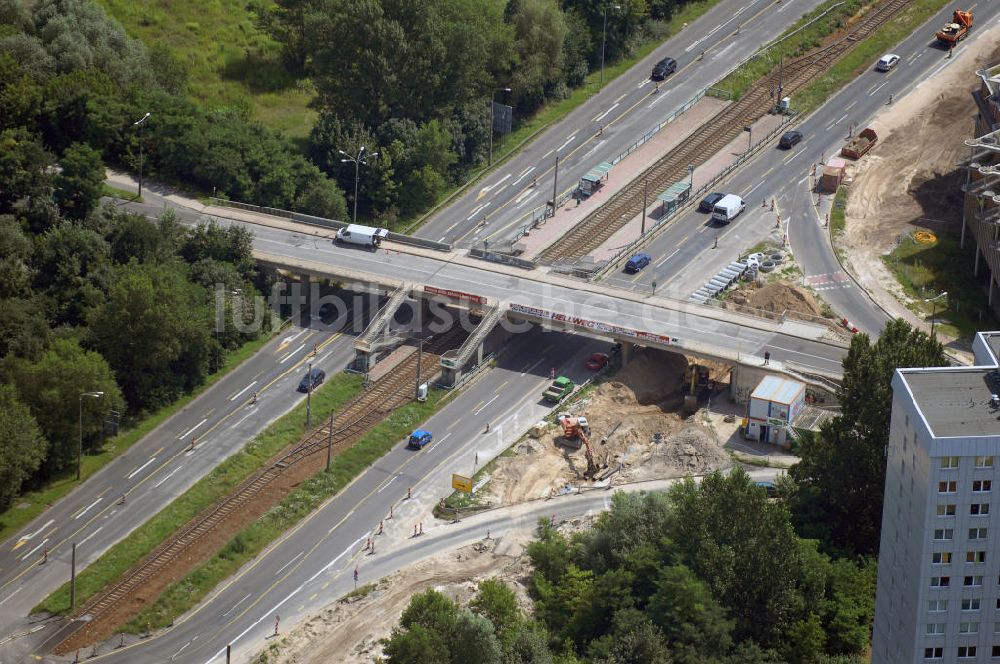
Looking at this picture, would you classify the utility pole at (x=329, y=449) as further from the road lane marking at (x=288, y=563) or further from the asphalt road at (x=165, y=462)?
the road lane marking at (x=288, y=563)

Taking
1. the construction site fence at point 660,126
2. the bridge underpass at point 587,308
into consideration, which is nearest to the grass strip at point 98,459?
the bridge underpass at point 587,308

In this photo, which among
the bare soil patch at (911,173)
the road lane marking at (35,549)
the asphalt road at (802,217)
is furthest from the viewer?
the bare soil patch at (911,173)

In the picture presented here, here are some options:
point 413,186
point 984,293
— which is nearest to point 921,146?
point 984,293

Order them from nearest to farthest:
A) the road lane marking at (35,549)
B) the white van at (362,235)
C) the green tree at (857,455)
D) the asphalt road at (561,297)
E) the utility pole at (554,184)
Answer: the green tree at (857,455)
the road lane marking at (35,549)
the asphalt road at (561,297)
the white van at (362,235)
the utility pole at (554,184)

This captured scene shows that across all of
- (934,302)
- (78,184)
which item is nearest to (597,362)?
(934,302)

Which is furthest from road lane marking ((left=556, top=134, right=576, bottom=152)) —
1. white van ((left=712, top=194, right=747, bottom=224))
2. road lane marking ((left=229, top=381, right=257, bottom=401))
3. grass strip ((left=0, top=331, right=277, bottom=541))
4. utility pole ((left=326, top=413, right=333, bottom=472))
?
utility pole ((left=326, top=413, right=333, bottom=472))

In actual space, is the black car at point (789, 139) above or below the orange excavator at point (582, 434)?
above

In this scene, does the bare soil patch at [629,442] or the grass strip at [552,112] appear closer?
the bare soil patch at [629,442]

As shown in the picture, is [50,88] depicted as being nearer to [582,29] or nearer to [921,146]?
[582,29]
